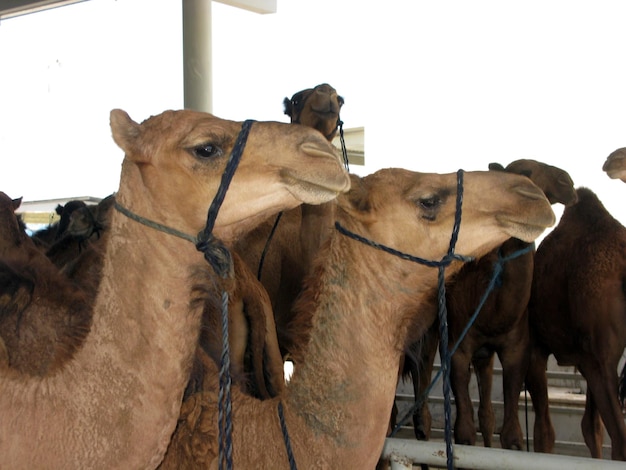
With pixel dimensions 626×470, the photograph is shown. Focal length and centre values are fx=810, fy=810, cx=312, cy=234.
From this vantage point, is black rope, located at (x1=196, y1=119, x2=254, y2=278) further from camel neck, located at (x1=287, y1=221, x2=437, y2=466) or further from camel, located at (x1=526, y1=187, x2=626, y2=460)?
camel, located at (x1=526, y1=187, x2=626, y2=460)

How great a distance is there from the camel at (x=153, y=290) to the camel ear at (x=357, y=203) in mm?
577

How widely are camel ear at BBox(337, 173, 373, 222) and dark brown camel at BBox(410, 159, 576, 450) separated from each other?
97.9 inches

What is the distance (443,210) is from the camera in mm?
2658

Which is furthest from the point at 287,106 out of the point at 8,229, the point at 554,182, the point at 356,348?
the point at 356,348

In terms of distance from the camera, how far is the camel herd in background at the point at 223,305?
2.07 meters

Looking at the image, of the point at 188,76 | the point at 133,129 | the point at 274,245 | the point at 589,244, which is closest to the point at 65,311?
the point at 133,129

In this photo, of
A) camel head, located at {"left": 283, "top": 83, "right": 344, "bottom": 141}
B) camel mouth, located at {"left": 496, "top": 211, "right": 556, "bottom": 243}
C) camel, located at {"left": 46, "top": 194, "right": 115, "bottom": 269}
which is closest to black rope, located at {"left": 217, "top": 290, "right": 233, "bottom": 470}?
camel mouth, located at {"left": 496, "top": 211, "right": 556, "bottom": 243}

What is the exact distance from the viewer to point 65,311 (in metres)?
3.03

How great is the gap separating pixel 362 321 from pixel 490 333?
2.98m

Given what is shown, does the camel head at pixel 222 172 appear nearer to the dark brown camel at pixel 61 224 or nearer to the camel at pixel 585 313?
the dark brown camel at pixel 61 224

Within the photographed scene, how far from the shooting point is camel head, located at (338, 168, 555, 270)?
257 cm

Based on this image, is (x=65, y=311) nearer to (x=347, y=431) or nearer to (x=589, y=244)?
(x=347, y=431)

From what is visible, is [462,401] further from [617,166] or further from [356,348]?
[356,348]

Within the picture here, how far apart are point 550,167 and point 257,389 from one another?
2514 mm
